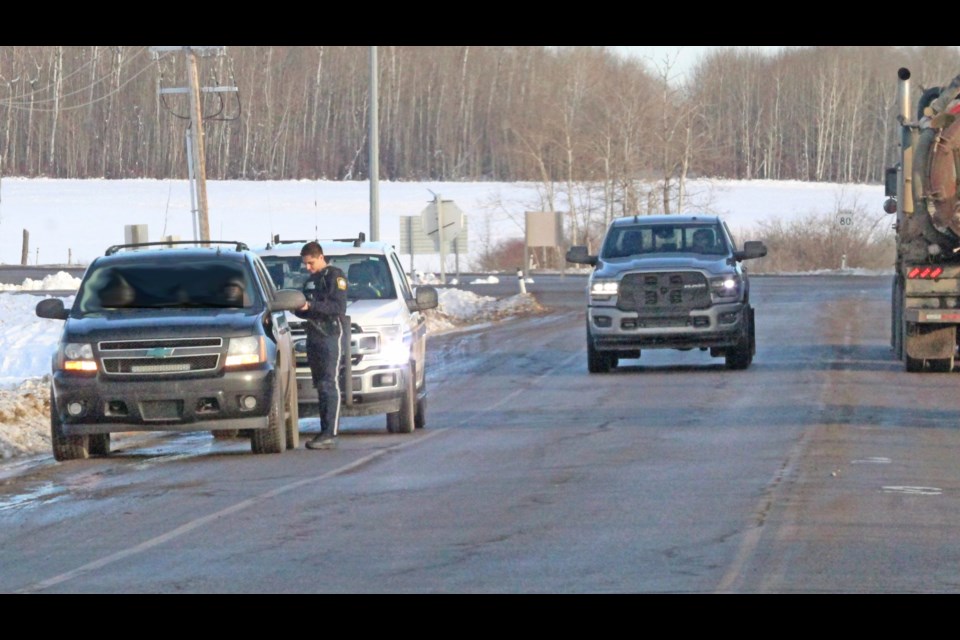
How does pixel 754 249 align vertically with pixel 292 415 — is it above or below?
above

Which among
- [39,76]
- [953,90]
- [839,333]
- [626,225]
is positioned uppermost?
[39,76]

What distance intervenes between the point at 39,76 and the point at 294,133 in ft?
71.0

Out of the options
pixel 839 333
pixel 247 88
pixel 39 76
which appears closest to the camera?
pixel 839 333

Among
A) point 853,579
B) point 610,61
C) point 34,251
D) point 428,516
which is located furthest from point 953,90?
point 610,61

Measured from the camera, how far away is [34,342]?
28.7 metres

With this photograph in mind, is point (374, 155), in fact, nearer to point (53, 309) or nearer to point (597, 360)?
point (597, 360)

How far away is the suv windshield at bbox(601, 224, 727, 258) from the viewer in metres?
25.1

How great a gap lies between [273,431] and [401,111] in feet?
370

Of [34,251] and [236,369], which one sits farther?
[34,251]

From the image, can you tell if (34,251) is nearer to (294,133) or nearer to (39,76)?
(39,76)

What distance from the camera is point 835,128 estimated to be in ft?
411

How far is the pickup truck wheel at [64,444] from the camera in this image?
15.1 m

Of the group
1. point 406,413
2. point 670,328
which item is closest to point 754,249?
point 670,328

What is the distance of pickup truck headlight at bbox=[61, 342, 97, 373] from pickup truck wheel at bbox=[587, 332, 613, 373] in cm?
1039
